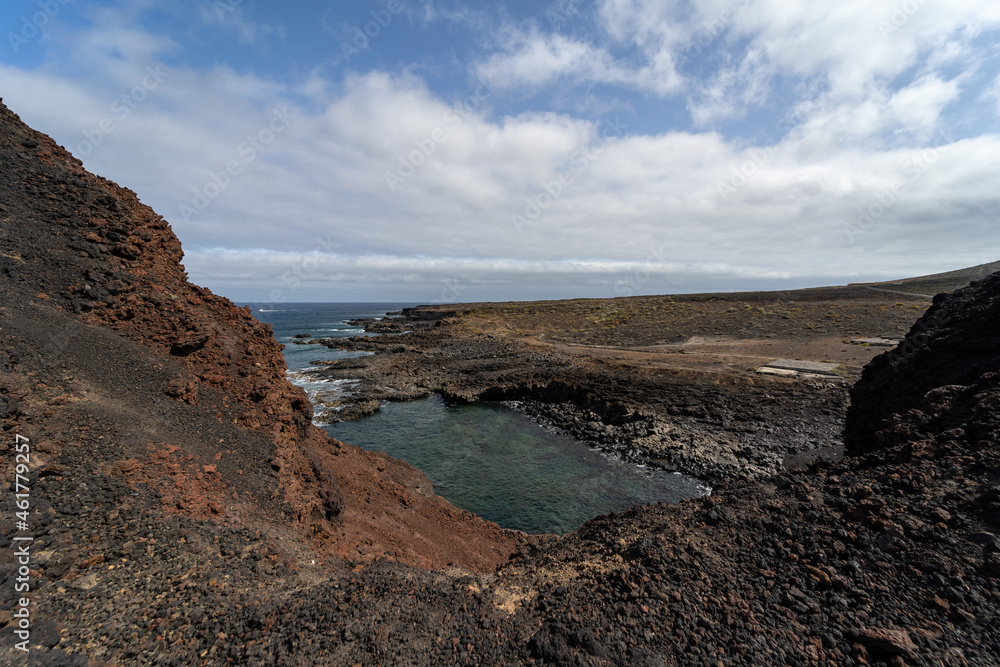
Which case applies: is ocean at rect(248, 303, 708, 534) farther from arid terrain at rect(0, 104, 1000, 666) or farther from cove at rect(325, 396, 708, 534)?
arid terrain at rect(0, 104, 1000, 666)

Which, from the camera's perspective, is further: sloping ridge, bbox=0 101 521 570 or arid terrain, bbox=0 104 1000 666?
sloping ridge, bbox=0 101 521 570

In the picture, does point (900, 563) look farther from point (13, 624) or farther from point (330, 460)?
point (330, 460)

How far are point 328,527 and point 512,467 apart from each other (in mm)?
12403

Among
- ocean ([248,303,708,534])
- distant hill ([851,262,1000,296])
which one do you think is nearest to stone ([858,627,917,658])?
ocean ([248,303,708,534])

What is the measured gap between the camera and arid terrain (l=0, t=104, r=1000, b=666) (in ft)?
16.3

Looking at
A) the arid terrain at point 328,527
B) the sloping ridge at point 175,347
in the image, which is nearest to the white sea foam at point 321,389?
the arid terrain at point 328,527

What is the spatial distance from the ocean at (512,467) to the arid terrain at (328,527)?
3.29m

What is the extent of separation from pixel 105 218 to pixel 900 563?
18038mm

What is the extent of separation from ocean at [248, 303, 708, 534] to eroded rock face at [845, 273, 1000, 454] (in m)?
7.31

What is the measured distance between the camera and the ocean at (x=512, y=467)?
16.6 meters

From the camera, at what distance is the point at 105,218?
10.3 m

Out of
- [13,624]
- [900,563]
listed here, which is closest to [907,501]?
[900,563]

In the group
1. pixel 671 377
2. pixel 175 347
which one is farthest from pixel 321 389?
pixel 671 377

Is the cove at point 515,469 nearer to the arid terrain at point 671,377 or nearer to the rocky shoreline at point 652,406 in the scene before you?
the rocky shoreline at point 652,406
